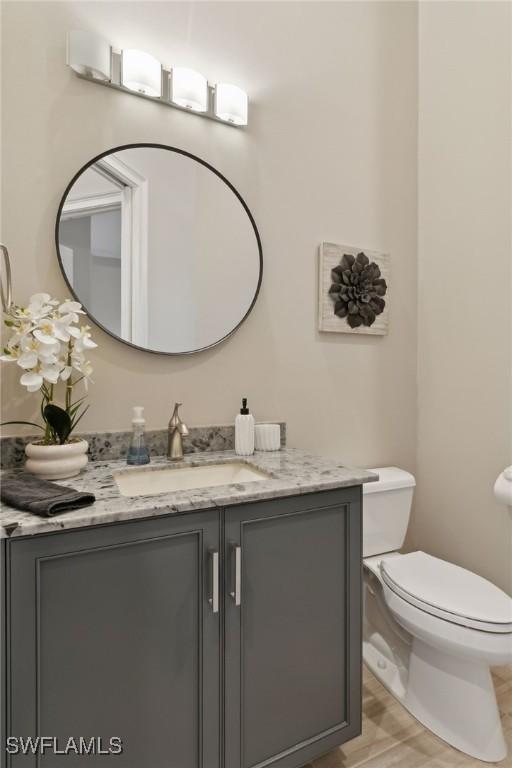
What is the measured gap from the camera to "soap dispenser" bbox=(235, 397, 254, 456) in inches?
63.4

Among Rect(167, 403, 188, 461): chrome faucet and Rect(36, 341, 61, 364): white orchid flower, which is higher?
Rect(36, 341, 61, 364): white orchid flower

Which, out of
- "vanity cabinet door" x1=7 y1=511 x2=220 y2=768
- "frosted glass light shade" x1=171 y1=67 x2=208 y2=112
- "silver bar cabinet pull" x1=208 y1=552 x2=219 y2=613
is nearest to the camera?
"vanity cabinet door" x1=7 y1=511 x2=220 y2=768

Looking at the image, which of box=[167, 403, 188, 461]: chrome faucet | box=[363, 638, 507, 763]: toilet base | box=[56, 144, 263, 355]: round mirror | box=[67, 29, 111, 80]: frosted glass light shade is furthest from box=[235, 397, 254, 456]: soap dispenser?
box=[67, 29, 111, 80]: frosted glass light shade

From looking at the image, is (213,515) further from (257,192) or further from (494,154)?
(494,154)

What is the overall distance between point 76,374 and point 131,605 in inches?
29.8

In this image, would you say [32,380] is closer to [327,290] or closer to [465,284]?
[327,290]

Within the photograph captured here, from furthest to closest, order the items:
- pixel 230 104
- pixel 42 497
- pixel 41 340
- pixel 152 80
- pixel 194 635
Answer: pixel 230 104
pixel 152 80
pixel 41 340
pixel 194 635
pixel 42 497

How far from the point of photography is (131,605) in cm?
100

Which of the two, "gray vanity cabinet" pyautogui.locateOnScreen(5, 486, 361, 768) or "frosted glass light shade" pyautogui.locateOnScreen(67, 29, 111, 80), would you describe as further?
"frosted glass light shade" pyautogui.locateOnScreen(67, 29, 111, 80)

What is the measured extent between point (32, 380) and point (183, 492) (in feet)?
1.63

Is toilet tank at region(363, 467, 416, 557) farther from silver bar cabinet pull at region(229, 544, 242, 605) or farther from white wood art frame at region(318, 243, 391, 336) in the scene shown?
silver bar cabinet pull at region(229, 544, 242, 605)

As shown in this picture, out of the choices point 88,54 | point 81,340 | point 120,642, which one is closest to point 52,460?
point 81,340

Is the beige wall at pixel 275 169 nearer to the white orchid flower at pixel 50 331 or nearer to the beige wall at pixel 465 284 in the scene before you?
the beige wall at pixel 465 284

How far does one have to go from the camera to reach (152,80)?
152 cm
